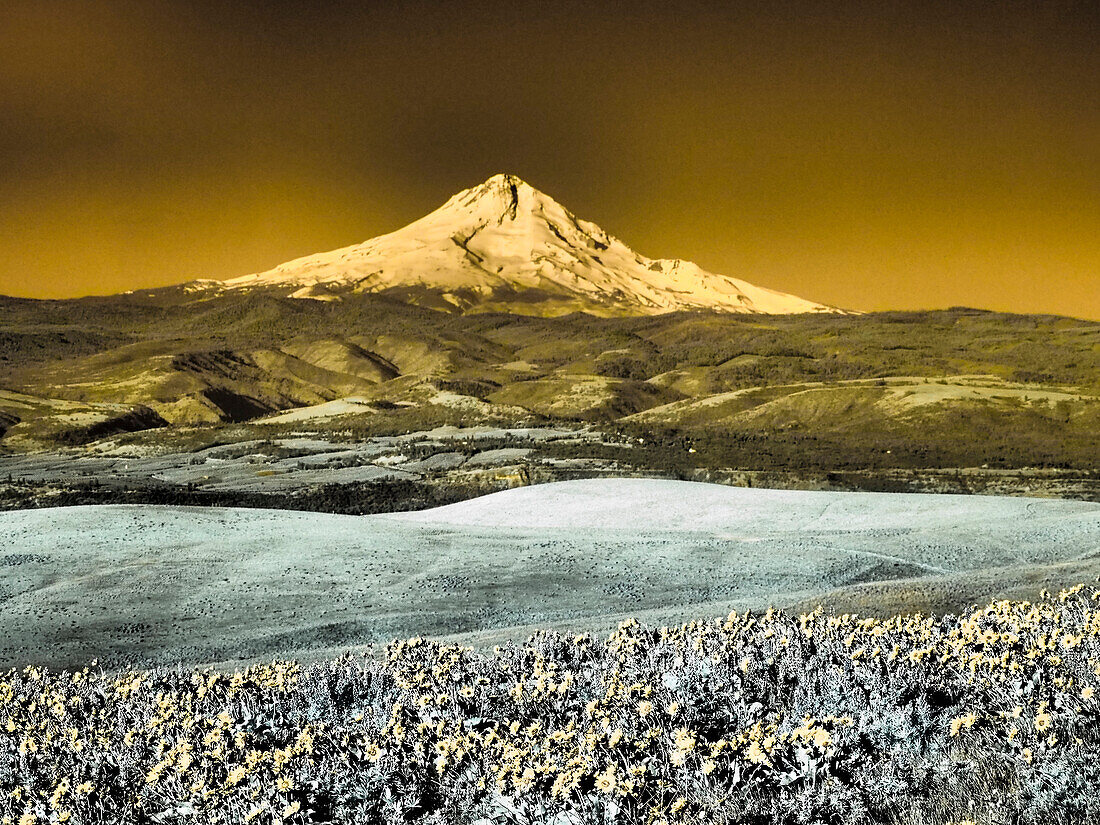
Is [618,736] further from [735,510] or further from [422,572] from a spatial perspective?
[735,510]

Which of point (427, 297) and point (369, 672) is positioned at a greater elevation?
point (427, 297)

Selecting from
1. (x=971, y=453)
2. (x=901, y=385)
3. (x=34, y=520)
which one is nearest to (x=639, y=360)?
(x=901, y=385)

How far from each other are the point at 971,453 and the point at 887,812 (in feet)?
128

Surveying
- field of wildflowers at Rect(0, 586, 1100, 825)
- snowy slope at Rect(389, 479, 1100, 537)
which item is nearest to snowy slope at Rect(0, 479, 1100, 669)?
snowy slope at Rect(389, 479, 1100, 537)

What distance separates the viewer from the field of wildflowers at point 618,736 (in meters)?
4.11

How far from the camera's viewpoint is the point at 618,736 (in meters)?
4.48

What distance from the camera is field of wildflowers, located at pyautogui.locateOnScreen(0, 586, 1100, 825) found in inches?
162

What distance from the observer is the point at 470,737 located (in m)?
4.84

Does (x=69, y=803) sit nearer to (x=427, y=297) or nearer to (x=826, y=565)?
(x=826, y=565)

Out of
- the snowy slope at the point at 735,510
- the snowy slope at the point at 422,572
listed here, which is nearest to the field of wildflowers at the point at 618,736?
the snowy slope at the point at 422,572

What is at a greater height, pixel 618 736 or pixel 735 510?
pixel 618 736

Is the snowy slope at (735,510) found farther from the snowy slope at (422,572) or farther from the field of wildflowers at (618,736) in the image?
the field of wildflowers at (618,736)

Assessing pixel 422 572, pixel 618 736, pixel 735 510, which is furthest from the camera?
pixel 735 510

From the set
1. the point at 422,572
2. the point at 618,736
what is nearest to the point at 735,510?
the point at 422,572
